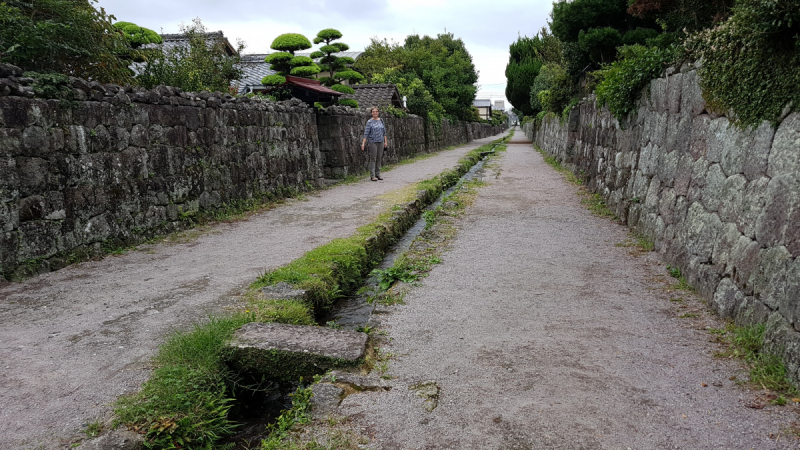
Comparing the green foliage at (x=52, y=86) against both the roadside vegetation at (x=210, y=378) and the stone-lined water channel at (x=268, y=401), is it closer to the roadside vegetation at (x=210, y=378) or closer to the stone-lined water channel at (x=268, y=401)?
the roadside vegetation at (x=210, y=378)

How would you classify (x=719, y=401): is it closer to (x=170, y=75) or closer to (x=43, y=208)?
(x=43, y=208)

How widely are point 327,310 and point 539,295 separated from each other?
189 cm

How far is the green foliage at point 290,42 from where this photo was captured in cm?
1919

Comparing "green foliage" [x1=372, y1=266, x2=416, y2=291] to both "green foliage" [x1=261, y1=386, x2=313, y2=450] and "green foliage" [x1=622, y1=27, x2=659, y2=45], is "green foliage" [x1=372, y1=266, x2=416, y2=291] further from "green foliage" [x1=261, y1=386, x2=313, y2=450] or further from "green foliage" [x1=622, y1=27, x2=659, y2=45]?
"green foliage" [x1=622, y1=27, x2=659, y2=45]

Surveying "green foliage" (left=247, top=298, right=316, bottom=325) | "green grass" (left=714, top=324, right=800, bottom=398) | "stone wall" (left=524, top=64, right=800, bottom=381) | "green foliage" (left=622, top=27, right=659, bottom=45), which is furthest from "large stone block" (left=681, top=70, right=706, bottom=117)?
"green foliage" (left=622, top=27, right=659, bottom=45)

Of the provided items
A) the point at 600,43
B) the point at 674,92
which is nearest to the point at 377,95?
the point at 600,43

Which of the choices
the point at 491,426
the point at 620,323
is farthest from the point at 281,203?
the point at 491,426

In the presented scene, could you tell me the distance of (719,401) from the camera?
8.49 feet

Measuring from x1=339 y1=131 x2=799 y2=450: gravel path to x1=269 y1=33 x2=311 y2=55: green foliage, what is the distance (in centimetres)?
1618

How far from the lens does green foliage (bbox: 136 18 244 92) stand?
8648 millimetres

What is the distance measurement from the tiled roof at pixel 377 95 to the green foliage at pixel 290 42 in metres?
4.94

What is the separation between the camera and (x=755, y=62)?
3512mm

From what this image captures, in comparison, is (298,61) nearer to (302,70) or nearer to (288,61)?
(288,61)

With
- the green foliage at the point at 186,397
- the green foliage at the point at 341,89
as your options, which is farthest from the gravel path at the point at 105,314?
the green foliage at the point at 341,89
